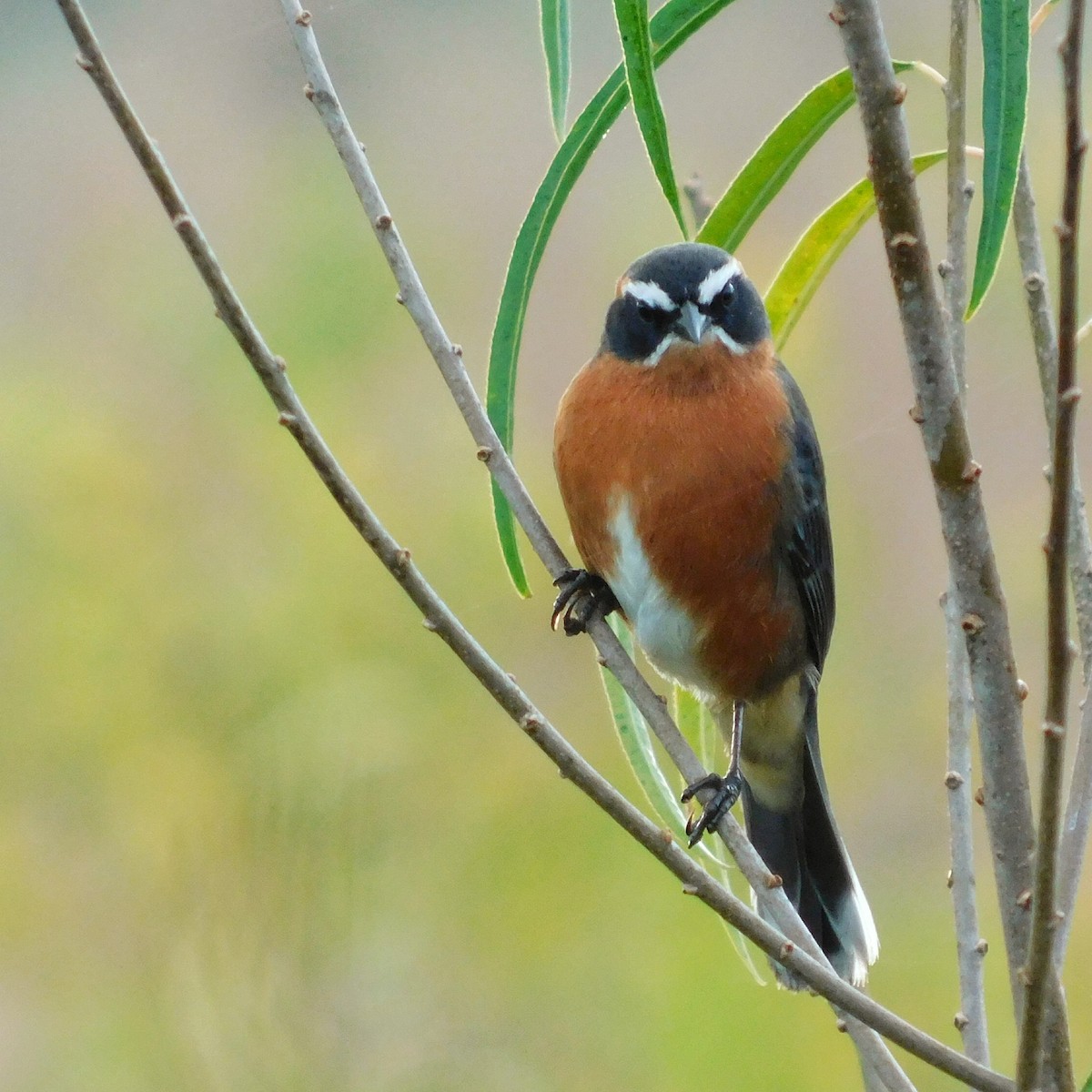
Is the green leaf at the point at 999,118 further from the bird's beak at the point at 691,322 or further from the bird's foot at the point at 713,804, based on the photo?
the bird's beak at the point at 691,322

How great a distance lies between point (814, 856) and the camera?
2768 millimetres

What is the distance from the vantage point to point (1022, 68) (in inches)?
54.6

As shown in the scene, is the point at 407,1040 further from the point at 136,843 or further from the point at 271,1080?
the point at 136,843

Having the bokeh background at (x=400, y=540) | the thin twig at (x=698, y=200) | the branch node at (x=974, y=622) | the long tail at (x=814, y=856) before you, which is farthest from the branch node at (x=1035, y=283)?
the bokeh background at (x=400, y=540)

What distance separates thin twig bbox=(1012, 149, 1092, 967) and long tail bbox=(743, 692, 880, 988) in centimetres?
115

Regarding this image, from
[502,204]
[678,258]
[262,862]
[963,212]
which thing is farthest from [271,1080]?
[502,204]

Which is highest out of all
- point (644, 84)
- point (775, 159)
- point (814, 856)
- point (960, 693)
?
point (644, 84)

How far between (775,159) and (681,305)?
23.1 inches

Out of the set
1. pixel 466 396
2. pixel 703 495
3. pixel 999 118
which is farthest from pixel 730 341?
pixel 999 118

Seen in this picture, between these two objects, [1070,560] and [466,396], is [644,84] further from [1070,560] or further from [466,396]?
[1070,560]

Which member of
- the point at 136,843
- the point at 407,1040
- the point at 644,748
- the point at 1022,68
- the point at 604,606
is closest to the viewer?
the point at 1022,68

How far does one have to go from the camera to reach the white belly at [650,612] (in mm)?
2420

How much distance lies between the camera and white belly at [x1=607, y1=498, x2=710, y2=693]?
242 cm

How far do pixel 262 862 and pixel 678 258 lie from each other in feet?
4.68
